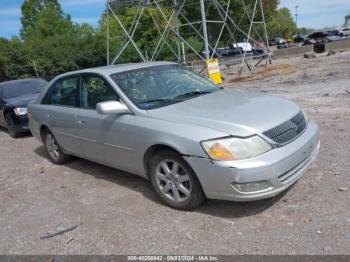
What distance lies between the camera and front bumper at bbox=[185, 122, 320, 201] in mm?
3754

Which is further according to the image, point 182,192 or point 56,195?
point 56,195

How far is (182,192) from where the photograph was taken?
4.33 m

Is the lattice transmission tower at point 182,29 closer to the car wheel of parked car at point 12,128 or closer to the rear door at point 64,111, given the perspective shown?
the car wheel of parked car at point 12,128

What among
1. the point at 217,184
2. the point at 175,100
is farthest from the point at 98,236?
the point at 175,100

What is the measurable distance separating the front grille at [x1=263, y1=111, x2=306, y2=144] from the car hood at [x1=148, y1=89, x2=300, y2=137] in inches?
1.8

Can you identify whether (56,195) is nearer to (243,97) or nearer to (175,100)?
(175,100)

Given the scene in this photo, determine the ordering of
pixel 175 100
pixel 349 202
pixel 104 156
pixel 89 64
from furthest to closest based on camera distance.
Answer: pixel 89 64
pixel 104 156
pixel 175 100
pixel 349 202

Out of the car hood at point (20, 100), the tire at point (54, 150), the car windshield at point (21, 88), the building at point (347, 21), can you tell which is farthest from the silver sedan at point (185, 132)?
the building at point (347, 21)

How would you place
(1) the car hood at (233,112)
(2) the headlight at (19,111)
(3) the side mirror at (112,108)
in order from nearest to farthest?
1. (1) the car hood at (233,112)
2. (3) the side mirror at (112,108)
3. (2) the headlight at (19,111)

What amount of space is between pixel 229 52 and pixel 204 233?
45.8 metres

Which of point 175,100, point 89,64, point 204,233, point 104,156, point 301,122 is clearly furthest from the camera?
point 89,64

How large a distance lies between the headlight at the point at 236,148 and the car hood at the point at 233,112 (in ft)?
0.24

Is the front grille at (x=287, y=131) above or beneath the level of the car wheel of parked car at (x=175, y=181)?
above

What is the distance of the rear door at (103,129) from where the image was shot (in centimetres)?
480
